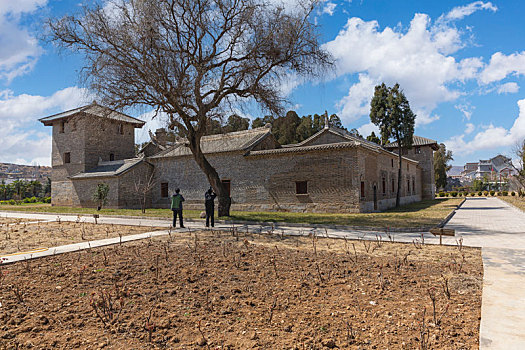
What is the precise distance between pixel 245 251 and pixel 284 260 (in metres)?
1.21

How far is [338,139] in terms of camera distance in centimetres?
2917

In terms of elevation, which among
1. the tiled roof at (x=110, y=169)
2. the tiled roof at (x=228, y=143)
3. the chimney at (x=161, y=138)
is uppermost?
the chimney at (x=161, y=138)

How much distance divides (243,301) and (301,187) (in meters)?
17.4

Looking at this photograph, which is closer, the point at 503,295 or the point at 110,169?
the point at 503,295

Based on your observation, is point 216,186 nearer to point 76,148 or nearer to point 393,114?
point 393,114

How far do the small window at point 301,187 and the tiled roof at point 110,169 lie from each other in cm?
1418

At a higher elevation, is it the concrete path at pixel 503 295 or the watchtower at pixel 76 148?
the watchtower at pixel 76 148

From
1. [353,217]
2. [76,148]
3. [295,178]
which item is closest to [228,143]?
[295,178]

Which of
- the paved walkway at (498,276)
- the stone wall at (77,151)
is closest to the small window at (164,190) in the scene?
the stone wall at (77,151)

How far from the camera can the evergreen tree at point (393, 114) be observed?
26172 mm

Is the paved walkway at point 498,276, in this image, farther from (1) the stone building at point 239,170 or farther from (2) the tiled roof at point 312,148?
(2) the tiled roof at point 312,148

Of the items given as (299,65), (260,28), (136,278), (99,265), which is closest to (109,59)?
(260,28)

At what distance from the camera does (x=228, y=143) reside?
26.5 meters

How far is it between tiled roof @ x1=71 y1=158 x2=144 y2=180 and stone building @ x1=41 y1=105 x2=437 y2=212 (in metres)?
0.14
